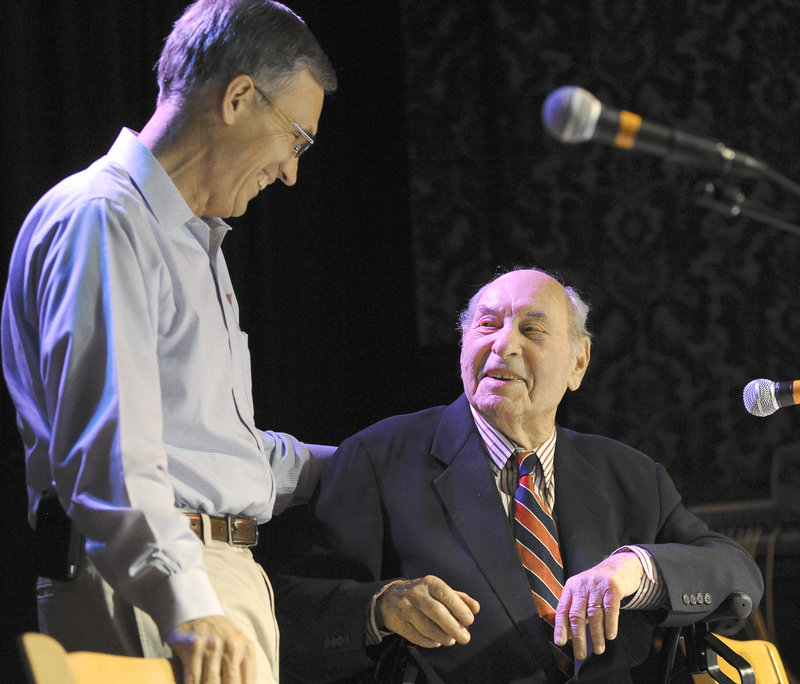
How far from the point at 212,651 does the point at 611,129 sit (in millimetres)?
895

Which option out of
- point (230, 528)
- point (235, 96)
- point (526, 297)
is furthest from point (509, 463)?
point (235, 96)

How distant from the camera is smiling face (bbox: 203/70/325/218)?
5.65 feet

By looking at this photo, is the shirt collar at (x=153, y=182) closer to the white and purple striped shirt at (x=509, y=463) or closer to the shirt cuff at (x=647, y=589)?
the white and purple striped shirt at (x=509, y=463)

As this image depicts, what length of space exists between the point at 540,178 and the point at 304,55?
8.18 ft

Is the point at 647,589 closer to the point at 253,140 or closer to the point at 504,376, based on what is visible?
the point at 504,376

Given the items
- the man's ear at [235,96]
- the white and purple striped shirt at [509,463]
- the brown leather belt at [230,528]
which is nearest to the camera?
the brown leather belt at [230,528]

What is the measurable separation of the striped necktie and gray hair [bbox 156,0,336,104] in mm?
1072

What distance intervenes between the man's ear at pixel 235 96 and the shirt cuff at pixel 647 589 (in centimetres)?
126

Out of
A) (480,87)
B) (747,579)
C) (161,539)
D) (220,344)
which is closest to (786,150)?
(480,87)

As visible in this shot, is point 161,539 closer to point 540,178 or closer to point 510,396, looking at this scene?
point 510,396

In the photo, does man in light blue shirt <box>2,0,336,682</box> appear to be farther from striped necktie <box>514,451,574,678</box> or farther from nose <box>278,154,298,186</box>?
striped necktie <box>514,451,574,678</box>

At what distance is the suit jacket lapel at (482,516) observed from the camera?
2039mm

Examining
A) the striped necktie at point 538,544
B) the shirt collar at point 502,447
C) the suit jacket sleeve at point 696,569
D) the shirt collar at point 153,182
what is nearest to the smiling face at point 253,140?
the shirt collar at point 153,182

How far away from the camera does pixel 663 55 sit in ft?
13.5
